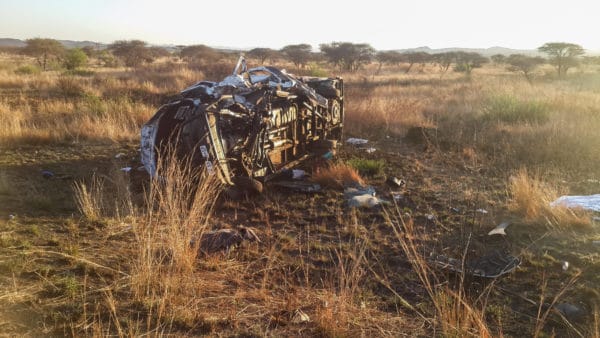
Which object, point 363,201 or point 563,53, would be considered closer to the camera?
point 363,201

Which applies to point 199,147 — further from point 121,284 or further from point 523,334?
point 523,334

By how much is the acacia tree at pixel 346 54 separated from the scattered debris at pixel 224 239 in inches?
1361

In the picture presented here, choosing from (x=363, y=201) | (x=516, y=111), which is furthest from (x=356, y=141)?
(x=516, y=111)

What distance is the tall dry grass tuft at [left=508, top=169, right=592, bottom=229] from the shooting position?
17.0ft

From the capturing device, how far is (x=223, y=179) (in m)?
5.37

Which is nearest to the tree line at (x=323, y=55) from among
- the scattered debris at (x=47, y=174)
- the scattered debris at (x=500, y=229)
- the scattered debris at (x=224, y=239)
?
the scattered debris at (x=47, y=174)

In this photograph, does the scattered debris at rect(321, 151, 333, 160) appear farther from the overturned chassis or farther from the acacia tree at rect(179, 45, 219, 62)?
the acacia tree at rect(179, 45, 219, 62)

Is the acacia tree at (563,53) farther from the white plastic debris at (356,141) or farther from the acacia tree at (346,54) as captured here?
the white plastic debris at (356,141)

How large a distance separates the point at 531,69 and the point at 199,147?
33936mm

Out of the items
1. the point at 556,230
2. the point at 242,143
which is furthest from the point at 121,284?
the point at 556,230

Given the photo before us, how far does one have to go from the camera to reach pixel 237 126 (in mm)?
5793

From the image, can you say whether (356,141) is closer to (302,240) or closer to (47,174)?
(302,240)

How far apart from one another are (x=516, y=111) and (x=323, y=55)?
31860 millimetres

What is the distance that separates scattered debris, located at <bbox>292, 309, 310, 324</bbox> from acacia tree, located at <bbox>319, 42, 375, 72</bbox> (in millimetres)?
36070
